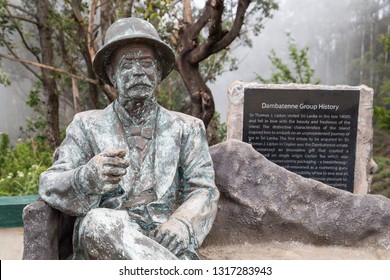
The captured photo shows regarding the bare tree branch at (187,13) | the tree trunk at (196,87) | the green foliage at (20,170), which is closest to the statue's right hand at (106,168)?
the green foliage at (20,170)

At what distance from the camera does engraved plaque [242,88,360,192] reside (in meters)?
4.63

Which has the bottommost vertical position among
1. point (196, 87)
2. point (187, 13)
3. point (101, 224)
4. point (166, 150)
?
point (101, 224)

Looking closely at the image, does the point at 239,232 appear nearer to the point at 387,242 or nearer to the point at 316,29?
the point at 387,242

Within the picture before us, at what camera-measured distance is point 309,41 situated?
12930mm

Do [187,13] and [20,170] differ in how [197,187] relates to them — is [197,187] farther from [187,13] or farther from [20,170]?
[20,170]

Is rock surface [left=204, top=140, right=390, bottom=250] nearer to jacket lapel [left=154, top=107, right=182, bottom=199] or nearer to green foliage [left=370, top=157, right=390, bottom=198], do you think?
jacket lapel [left=154, top=107, right=182, bottom=199]

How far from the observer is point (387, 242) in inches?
126

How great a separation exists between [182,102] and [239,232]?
8328 millimetres

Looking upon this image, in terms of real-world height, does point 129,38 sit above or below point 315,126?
above

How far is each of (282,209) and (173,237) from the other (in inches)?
44.8

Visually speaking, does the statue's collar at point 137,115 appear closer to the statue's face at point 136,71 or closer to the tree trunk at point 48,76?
the statue's face at point 136,71

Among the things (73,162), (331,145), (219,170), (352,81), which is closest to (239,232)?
(219,170)

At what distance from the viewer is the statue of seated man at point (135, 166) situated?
2.23m

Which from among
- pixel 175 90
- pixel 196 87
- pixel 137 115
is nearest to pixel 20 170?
pixel 196 87
